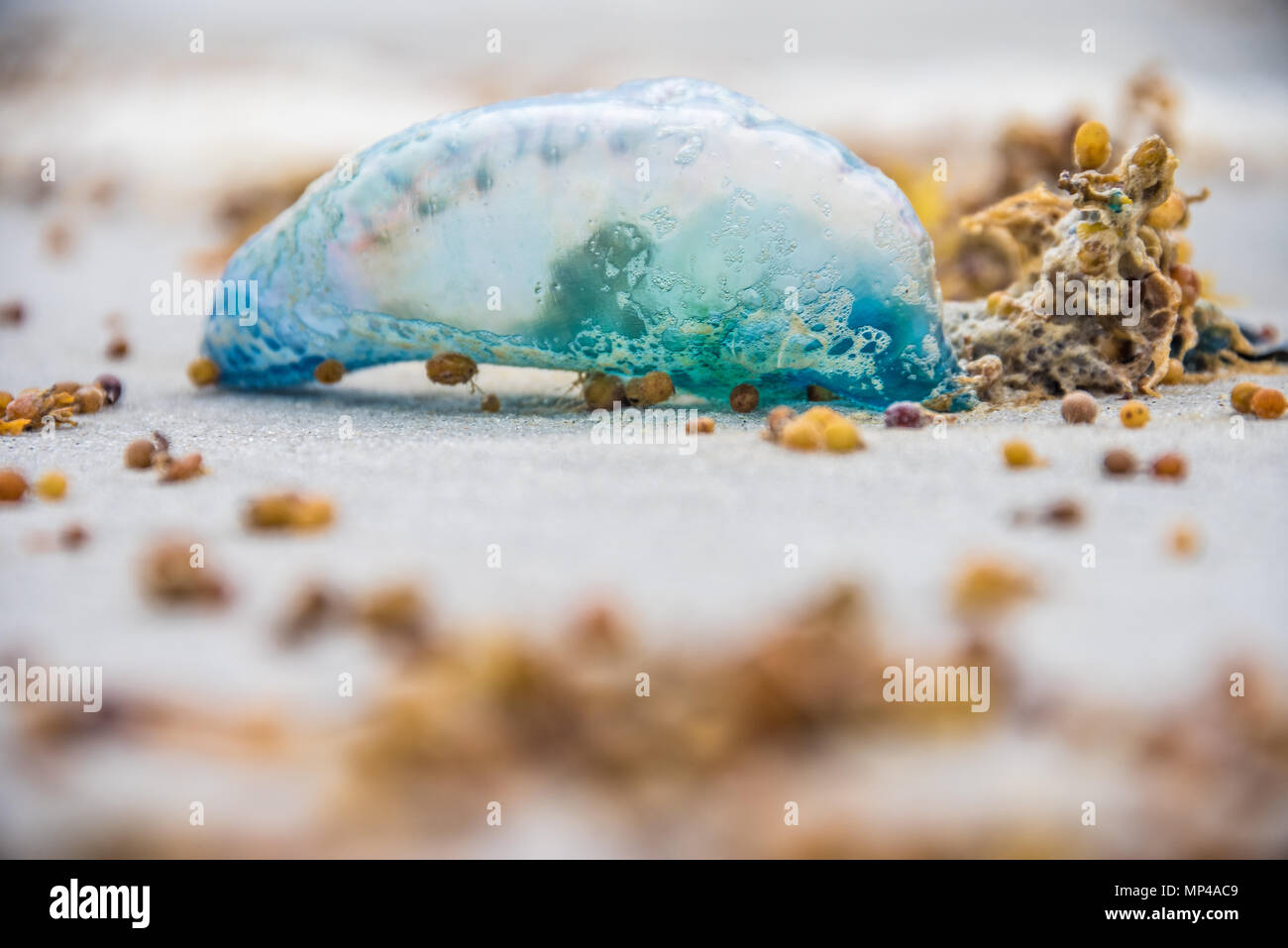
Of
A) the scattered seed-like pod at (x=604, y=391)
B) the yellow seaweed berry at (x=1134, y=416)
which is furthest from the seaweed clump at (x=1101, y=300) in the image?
the scattered seed-like pod at (x=604, y=391)

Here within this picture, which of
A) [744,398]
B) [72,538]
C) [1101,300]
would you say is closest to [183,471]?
[72,538]

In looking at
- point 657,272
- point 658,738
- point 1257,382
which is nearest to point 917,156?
point 1257,382

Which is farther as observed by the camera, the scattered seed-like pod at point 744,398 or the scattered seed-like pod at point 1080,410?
the scattered seed-like pod at point 744,398

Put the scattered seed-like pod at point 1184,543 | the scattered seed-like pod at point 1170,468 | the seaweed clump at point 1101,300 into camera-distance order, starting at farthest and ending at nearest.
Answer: the seaweed clump at point 1101,300 → the scattered seed-like pod at point 1170,468 → the scattered seed-like pod at point 1184,543

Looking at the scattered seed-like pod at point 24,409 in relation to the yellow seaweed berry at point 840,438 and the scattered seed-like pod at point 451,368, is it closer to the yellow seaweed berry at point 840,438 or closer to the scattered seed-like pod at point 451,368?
the scattered seed-like pod at point 451,368

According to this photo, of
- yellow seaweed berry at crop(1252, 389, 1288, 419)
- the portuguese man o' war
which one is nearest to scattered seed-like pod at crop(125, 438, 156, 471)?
the portuguese man o' war

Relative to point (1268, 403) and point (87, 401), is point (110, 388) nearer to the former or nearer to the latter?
point (87, 401)
